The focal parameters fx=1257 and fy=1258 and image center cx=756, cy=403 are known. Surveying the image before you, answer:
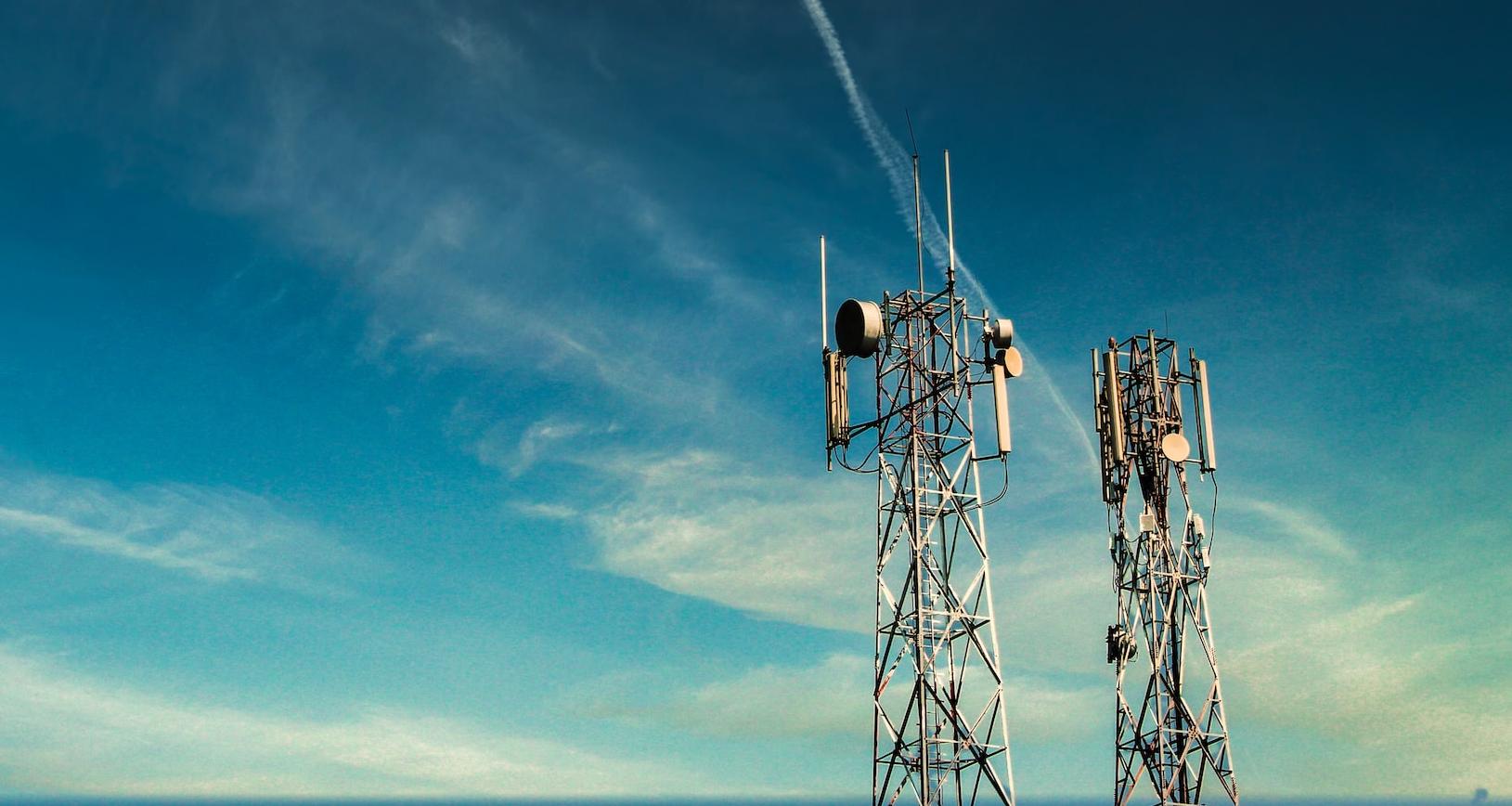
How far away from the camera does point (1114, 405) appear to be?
160ft

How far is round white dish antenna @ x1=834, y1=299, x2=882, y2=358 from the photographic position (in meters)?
39.2

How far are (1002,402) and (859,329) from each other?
492cm

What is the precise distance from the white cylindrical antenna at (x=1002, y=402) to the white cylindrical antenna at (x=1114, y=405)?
36.2 ft

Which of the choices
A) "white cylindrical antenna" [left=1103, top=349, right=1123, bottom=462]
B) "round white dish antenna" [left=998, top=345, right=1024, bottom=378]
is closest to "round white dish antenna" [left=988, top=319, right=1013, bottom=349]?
"round white dish antenna" [left=998, top=345, right=1024, bottom=378]

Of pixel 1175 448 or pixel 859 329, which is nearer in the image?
pixel 859 329

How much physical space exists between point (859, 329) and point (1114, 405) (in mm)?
14528

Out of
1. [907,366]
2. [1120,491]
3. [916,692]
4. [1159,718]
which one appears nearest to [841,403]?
[907,366]

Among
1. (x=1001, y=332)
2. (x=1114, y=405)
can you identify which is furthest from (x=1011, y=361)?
(x=1114, y=405)

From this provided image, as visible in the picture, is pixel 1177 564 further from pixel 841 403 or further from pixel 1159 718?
pixel 841 403

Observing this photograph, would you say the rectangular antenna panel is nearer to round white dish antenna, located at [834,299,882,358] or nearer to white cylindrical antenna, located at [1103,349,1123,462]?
round white dish antenna, located at [834,299,882,358]

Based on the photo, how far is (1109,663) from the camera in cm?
4806

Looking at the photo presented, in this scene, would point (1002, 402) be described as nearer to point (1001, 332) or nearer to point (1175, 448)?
point (1001, 332)

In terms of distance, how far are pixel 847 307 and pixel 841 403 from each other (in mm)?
3052

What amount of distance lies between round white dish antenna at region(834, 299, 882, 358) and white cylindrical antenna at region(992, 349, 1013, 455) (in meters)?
3.78
